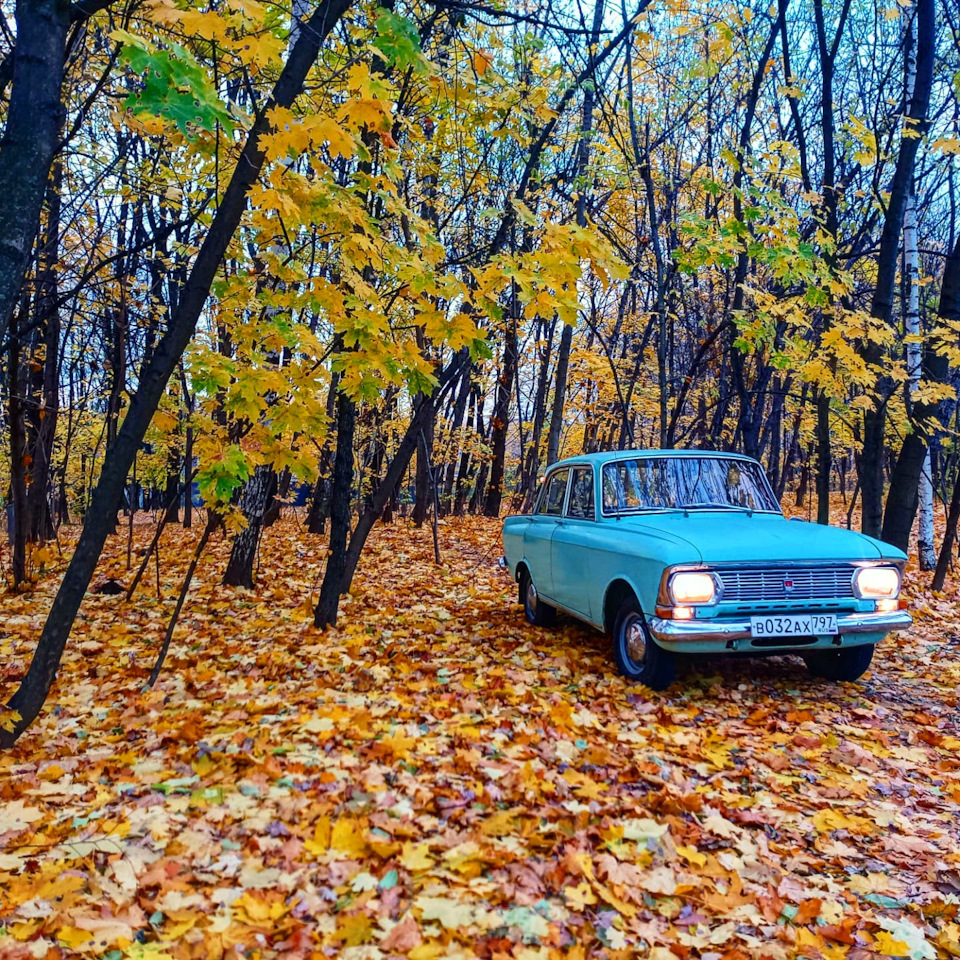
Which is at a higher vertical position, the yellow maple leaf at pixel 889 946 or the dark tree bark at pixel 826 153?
the dark tree bark at pixel 826 153

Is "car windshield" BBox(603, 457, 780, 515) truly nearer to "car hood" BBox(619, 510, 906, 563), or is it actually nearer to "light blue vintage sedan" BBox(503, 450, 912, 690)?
"light blue vintage sedan" BBox(503, 450, 912, 690)

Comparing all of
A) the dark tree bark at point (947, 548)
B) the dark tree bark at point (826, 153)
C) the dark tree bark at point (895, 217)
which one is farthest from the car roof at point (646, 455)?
the dark tree bark at point (947, 548)

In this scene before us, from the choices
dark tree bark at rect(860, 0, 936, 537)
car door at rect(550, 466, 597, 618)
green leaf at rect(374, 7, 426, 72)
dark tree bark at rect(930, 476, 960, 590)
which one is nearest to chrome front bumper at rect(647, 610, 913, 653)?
car door at rect(550, 466, 597, 618)

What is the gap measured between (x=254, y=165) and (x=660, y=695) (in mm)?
4421

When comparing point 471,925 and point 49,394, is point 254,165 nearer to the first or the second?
point 471,925

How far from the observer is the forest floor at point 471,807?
2.48m

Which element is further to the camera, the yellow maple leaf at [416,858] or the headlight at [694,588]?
the headlight at [694,588]

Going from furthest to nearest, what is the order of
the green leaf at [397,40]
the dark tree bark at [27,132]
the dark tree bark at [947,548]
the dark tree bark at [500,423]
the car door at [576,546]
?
the dark tree bark at [500,423]
the dark tree bark at [947,548]
the car door at [576,546]
the green leaf at [397,40]
the dark tree bark at [27,132]

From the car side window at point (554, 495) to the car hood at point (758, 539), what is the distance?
4.79ft

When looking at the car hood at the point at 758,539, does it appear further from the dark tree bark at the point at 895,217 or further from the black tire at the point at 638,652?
the dark tree bark at the point at 895,217

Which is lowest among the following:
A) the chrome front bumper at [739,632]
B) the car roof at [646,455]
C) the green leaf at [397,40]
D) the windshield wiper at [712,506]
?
the chrome front bumper at [739,632]

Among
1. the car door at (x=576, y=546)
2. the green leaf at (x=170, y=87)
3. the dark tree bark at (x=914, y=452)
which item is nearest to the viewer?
the green leaf at (x=170, y=87)

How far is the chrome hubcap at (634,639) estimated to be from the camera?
527 cm

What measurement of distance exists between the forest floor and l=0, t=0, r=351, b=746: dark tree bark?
43cm
